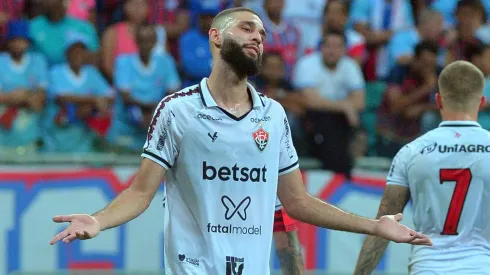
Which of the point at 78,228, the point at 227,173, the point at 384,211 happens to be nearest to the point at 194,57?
the point at 384,211

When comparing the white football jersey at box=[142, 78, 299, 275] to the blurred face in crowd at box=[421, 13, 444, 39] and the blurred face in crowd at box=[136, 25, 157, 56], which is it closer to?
the blurred face in crowd at box=[136, 25, 157, 56]

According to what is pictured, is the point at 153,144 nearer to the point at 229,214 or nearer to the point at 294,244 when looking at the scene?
the point at 229,214

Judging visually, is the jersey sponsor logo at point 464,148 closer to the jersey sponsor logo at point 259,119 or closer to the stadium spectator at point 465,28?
the jersey sponsor logo at point 259,119

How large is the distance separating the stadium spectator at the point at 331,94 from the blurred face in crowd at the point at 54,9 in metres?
2.87

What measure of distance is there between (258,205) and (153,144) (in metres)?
0.70

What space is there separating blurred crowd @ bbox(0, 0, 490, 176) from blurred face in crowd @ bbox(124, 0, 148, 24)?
0.02 metres

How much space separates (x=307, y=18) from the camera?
39.3ft

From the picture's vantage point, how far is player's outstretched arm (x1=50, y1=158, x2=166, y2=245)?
16.1 feet

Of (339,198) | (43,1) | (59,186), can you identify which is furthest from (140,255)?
(43,1)

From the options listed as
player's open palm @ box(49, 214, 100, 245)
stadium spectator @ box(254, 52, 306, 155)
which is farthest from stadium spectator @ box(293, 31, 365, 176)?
player's open palm @ box(49, 214, 100, 245)

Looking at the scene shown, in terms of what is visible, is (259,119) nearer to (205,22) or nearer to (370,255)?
(370,255)

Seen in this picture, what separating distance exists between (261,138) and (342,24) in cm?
648

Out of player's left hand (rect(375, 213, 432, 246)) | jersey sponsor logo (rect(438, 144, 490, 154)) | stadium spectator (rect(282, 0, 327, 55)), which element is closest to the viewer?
player's left hand (rect(375, 213, 432, 246))

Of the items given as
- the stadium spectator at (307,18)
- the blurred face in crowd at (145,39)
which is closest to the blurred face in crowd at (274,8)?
the stadium spectator at (307,18)
